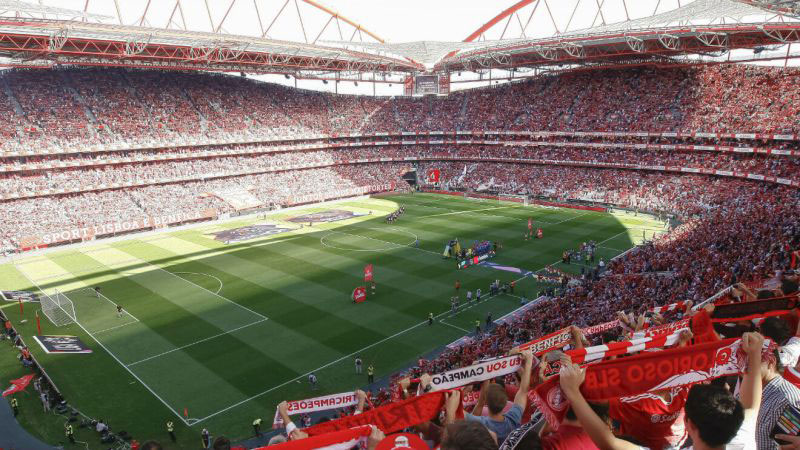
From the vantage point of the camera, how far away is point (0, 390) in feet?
74.2

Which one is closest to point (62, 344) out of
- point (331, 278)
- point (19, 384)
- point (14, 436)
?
point (19, 384)

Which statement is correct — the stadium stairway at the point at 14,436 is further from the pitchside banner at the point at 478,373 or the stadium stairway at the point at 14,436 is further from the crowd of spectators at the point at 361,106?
the crowd of spectators at the point at 361,106

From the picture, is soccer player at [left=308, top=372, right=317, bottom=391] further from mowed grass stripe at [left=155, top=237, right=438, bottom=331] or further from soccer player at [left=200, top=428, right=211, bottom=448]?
mowed grass stripe at [left=155, top=237, right=438, bottom=331]

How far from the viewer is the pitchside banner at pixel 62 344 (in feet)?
85.8

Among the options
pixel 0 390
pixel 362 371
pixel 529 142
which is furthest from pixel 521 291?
pixel 529 142

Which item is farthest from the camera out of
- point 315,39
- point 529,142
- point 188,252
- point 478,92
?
point 478,92

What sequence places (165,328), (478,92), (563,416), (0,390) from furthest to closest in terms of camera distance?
(478,92) → (165,328) → (0,390) → (563,416)

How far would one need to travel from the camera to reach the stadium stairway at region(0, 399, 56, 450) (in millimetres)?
18812

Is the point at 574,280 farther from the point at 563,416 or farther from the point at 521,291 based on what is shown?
the point at 563,416

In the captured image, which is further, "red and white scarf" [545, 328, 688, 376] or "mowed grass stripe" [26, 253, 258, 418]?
"mowed grass stripe" [26, 253, 258, 418]

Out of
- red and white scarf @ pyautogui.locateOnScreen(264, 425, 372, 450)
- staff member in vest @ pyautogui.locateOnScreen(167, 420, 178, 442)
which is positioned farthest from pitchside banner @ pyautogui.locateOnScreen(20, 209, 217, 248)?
red and white scarf @ pyautogui.locateOnScreen(264, 425, 372, 450)

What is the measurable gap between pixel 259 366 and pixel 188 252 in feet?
76.7

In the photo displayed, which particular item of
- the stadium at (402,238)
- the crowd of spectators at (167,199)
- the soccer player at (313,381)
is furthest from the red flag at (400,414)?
the crowd of spectators at (167,199)

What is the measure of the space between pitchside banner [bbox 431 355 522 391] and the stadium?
31 millimetres
